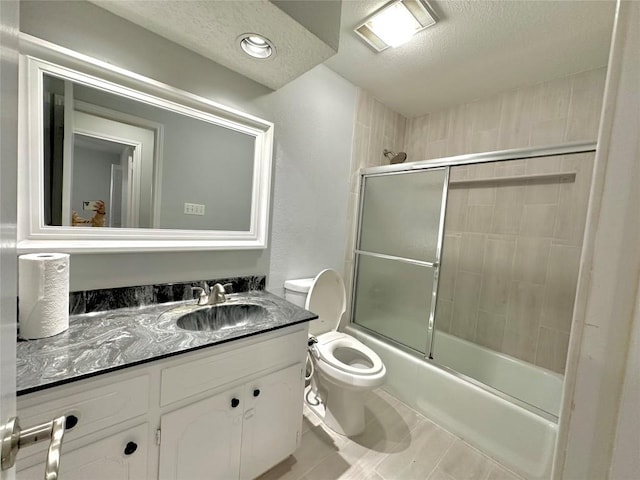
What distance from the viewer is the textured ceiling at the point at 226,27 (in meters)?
1.02

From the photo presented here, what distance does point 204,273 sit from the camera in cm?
147

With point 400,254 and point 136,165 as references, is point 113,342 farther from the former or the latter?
point 400,254

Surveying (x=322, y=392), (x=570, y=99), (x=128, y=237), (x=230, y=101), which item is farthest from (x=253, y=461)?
(x=570, y=99)

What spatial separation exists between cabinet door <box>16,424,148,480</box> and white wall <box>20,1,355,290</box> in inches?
25.4

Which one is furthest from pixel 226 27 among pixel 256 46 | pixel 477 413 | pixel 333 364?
pixel 477 413

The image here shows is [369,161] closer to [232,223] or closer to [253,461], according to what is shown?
[232,223]

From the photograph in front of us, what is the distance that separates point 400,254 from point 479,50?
1.43m

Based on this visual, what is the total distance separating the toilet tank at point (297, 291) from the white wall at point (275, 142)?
0.08 meters

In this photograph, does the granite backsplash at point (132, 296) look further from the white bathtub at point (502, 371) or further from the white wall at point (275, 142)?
the white bathtub at point (502, 371)

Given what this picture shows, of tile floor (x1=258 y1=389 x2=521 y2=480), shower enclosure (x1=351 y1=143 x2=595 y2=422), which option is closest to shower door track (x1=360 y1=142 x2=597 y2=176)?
shower enclosure (x1=351 y1=143 x2=595 y2=422)

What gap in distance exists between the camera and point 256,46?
1.26 meters

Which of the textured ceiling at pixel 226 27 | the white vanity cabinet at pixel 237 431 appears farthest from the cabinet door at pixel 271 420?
the textured ceiling at pixel 226 27

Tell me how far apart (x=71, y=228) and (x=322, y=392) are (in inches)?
63.2

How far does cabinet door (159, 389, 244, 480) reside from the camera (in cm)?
92
